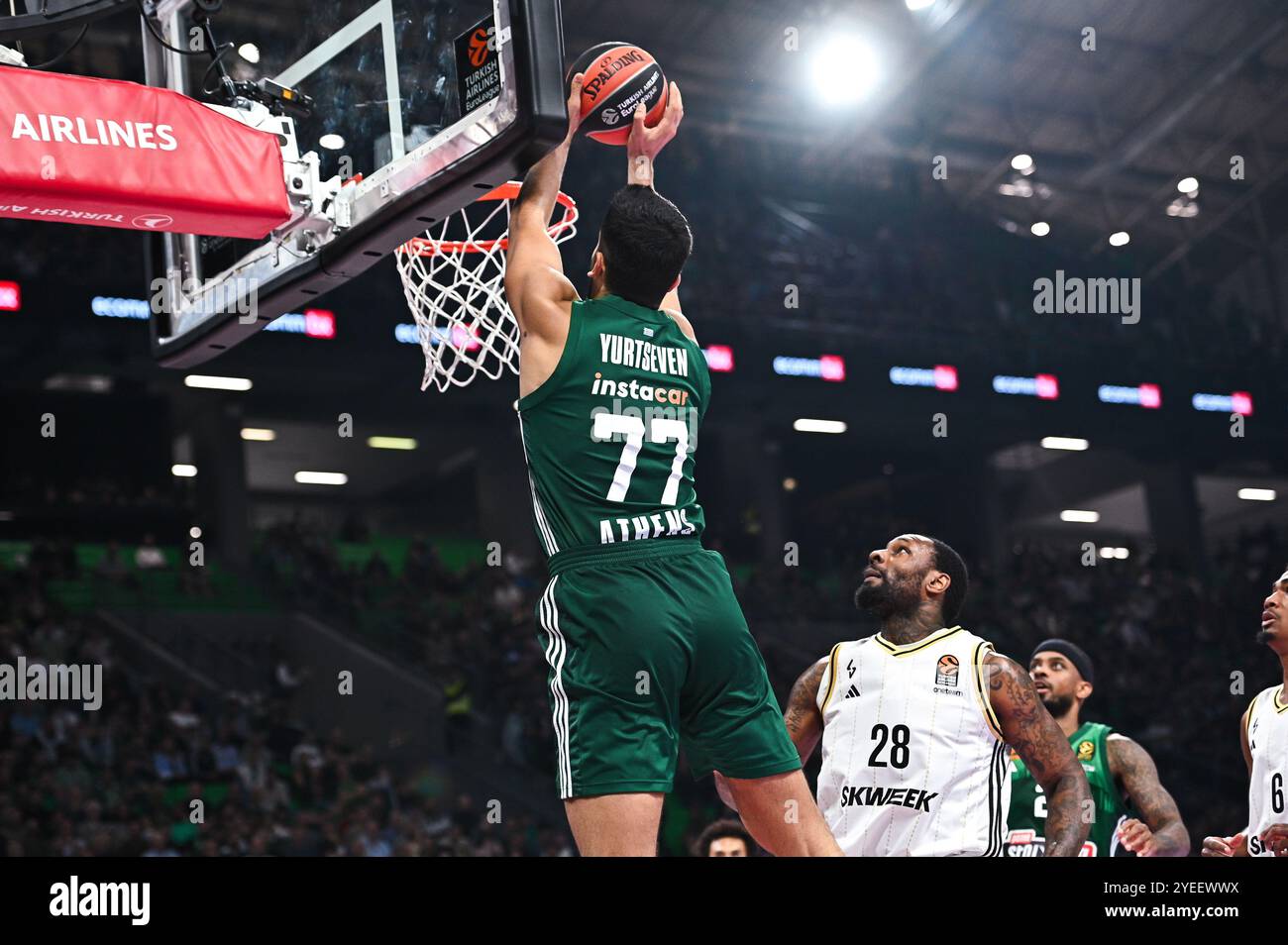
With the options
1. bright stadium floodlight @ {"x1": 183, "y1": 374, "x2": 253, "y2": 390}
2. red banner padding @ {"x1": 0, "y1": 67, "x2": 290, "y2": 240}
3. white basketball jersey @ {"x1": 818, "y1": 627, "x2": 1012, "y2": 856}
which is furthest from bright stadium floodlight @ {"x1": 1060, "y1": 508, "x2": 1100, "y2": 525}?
red banner padding @ {"x1": 0, "y1": 67, "x2": 290, "y2": 240}

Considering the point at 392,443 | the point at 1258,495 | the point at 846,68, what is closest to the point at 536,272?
the point at 846,68

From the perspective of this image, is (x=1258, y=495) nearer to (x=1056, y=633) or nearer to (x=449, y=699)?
(x=1056, y=633)

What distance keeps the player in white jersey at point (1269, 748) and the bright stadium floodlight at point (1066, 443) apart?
1518 cm

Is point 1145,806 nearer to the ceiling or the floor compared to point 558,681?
nearer to the floor

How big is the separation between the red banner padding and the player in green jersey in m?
3.29

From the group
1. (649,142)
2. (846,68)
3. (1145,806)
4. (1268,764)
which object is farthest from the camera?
(846,68)

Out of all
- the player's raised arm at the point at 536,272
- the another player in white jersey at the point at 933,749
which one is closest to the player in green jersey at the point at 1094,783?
the another player in white jersey at the point at 933,749

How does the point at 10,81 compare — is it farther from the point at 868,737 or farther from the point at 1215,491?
the point at 1215,491

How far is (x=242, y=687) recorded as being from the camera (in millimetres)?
15234

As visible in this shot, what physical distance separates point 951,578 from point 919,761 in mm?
618

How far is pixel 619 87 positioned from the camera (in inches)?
153

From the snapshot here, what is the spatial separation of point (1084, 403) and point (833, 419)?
3.47 metres
